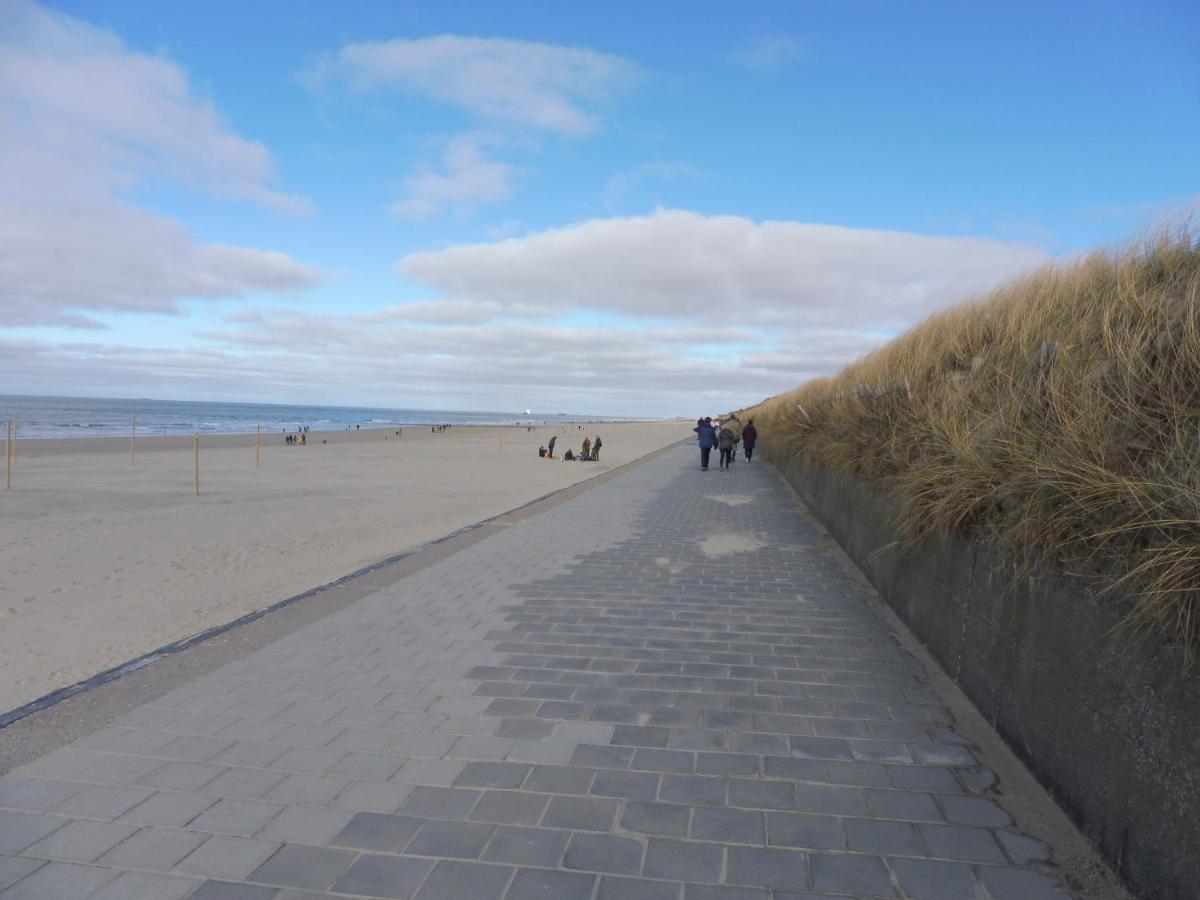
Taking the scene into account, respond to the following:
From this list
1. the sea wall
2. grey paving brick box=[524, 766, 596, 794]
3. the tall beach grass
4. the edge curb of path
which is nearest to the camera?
the sea wall

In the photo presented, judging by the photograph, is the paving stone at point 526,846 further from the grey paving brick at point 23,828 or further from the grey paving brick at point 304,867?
the grey paving brick at point 23,828

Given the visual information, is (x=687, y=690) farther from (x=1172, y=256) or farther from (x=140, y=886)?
(x=1172, y=256)

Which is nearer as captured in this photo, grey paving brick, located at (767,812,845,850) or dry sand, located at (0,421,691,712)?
grey paving brick, located at (767,812,845,850)

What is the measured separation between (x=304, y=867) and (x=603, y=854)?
104 cm

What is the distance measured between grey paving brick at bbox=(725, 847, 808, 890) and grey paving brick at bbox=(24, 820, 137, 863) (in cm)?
223

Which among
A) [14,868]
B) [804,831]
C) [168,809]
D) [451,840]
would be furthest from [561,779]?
[14,868]

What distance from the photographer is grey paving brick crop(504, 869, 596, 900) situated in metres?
2.31

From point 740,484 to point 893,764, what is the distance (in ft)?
44.2

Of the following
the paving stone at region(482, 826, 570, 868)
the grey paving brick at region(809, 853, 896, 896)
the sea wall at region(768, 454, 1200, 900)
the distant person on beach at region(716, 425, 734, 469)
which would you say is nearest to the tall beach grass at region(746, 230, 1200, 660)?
the sea wall at region(768, 454, 1200, 900)

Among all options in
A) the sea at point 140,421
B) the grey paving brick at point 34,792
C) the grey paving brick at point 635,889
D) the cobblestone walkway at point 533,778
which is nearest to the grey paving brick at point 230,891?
the cobblestone walkway at point 533,778

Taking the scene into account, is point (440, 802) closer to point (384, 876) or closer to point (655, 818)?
point (384, 876)

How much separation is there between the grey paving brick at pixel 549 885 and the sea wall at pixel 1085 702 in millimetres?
1791

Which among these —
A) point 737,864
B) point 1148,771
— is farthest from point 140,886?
point 1148,771

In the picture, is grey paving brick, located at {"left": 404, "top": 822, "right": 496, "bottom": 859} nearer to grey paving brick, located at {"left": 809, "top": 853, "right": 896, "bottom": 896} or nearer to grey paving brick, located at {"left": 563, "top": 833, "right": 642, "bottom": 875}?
grey paving brick, located at {"left": 563, "top": 833, "right": 642, "bottom": 875}
